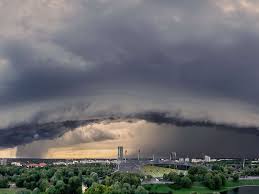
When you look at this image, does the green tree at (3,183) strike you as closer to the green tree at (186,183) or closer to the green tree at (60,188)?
the green tree at (60,188)

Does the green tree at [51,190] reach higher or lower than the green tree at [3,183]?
lower

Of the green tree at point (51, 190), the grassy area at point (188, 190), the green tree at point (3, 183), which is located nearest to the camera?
the green tree at point (51, 190)

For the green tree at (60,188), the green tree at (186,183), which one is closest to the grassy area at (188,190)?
the green tree at (186,183)

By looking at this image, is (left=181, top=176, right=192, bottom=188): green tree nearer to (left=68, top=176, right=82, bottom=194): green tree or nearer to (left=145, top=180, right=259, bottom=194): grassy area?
(left=145, top=180, right=259, bottom=194): grassy area

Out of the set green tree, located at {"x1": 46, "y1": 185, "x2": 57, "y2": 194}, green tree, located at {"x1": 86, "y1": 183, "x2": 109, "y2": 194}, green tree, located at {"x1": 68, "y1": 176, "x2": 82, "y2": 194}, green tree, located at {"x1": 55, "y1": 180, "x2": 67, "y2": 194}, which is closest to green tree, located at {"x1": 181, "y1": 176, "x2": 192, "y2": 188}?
green tree, located at {"x1": 68, "y1": 176, "x2": 82, "y2": 194}

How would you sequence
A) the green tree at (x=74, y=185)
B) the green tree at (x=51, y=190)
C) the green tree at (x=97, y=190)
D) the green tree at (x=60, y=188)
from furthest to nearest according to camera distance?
the green tree at (x=74, y=185), the green tree at (x=60, y=188), the green tree at (x=51, y=190), the green tree at (x=97, y=190)

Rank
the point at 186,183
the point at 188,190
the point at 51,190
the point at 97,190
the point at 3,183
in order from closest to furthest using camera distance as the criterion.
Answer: the point at 97,190 → the point at 51,190 → the point at 3,183 → the point at 188,190 → the point at 186,183

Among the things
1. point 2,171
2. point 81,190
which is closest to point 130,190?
point 81,190

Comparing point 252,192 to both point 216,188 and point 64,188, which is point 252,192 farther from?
point 64,188

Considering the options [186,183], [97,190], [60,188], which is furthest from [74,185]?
[186,183]

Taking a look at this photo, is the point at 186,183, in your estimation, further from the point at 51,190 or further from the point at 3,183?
the point at 3,183

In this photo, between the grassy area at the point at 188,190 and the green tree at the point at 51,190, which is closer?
the green tree at the point at 51,190
